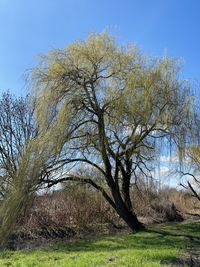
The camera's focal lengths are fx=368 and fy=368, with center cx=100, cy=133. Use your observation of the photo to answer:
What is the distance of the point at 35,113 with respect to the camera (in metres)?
12.4

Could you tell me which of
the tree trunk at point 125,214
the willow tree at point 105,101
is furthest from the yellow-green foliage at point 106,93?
the tree trunk at point 125,214

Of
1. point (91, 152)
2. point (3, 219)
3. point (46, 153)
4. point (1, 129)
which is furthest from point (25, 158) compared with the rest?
point (1, 129)

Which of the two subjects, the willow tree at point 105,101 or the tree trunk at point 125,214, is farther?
the tree trunk at point 125,214

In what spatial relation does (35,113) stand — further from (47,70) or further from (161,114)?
(161,114)

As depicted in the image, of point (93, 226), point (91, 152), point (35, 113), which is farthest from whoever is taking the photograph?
point (93, 226)

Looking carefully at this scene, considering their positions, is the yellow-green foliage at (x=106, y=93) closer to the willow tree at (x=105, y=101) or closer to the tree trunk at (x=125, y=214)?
the willow tree at (x=105, y=101)

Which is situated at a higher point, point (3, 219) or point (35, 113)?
point (35, 113)

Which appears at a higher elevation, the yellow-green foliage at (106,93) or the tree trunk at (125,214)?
the yellow-green foliage at (106,93)

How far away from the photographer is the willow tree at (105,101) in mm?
12570

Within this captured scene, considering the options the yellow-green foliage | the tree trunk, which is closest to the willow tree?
the yellow-green foliage

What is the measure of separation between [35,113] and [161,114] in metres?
4.41

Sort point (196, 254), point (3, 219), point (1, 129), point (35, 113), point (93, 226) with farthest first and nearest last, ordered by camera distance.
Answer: point (1, 129) < point (93, 226) < point (35, 113) < point (3, 219) < point (196, 254)

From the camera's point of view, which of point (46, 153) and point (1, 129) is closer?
point (46, 153)

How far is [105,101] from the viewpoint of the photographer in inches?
522
